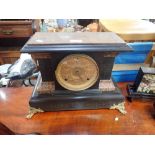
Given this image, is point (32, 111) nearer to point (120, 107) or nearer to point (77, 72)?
point (77, 72)

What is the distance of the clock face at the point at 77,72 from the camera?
0.74 meters

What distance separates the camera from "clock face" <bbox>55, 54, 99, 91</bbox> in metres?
0.74

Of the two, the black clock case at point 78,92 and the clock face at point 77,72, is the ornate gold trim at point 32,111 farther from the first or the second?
the clock face at point 77,72

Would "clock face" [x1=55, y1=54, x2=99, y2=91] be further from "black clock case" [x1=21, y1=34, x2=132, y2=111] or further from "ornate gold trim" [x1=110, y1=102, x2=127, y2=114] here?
"ornate gold trim" [x1=110, y1=102, x2=127, y2=114]

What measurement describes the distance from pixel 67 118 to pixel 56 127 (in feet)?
0.23

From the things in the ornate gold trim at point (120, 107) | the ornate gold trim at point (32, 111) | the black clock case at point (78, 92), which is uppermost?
the black clock case at point (78, 92)

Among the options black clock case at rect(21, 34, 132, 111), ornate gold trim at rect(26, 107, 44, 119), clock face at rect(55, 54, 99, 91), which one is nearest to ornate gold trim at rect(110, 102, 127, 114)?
black clock case at rect(21, 34, 132, 111)

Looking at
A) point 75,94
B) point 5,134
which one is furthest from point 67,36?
point 5,134

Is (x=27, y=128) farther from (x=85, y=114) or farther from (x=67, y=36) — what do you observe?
(x=67, y=36)

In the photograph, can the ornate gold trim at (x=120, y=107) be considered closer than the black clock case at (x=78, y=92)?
No

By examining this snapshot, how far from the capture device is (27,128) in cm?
72

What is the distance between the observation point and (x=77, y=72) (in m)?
0.77

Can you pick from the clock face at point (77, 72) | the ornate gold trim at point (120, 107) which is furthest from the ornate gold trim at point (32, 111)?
the ornate gold trim at point (120, 107)

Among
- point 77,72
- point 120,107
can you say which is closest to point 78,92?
point 77,72
